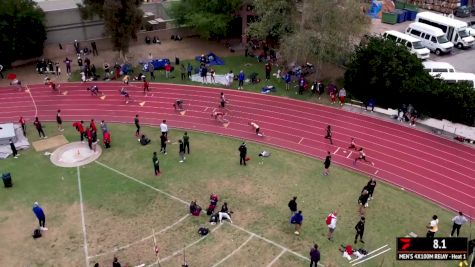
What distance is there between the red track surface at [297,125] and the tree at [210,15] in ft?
25.1

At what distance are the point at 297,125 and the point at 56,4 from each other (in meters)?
26.9

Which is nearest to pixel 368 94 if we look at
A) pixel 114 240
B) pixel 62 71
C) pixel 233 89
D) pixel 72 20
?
pixel 233 89

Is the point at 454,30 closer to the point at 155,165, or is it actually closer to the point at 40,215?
the point at 155,165

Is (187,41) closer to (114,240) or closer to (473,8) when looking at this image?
(114,240)

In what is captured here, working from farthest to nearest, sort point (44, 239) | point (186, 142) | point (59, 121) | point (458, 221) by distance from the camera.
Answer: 1. point (59, 121)
2. point (186, 142)
3. point (44, 239)
4. point (458, 221)

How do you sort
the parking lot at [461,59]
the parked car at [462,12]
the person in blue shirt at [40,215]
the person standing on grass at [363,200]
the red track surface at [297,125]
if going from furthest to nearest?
the parked car at [462,12], the parking lot at [461,59], the red track surface at [297,125], the person standing on grass at [363,200], the person in blue shirt at [40,215]

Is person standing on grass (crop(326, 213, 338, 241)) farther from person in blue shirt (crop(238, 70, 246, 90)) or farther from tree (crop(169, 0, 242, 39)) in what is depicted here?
tree (crop(169, 0, 242, 39))

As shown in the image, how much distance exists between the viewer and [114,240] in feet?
69.2

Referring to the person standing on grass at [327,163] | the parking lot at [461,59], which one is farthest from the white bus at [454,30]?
the person standing on grass at [327,163]

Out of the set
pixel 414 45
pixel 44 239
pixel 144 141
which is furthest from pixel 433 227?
pixel 414 45

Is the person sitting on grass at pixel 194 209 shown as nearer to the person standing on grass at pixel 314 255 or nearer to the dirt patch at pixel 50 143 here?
the person standing on grass at pixel 314 255

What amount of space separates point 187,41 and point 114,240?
2780cm

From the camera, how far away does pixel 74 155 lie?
27.7 meters

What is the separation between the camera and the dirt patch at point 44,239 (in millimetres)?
20047
